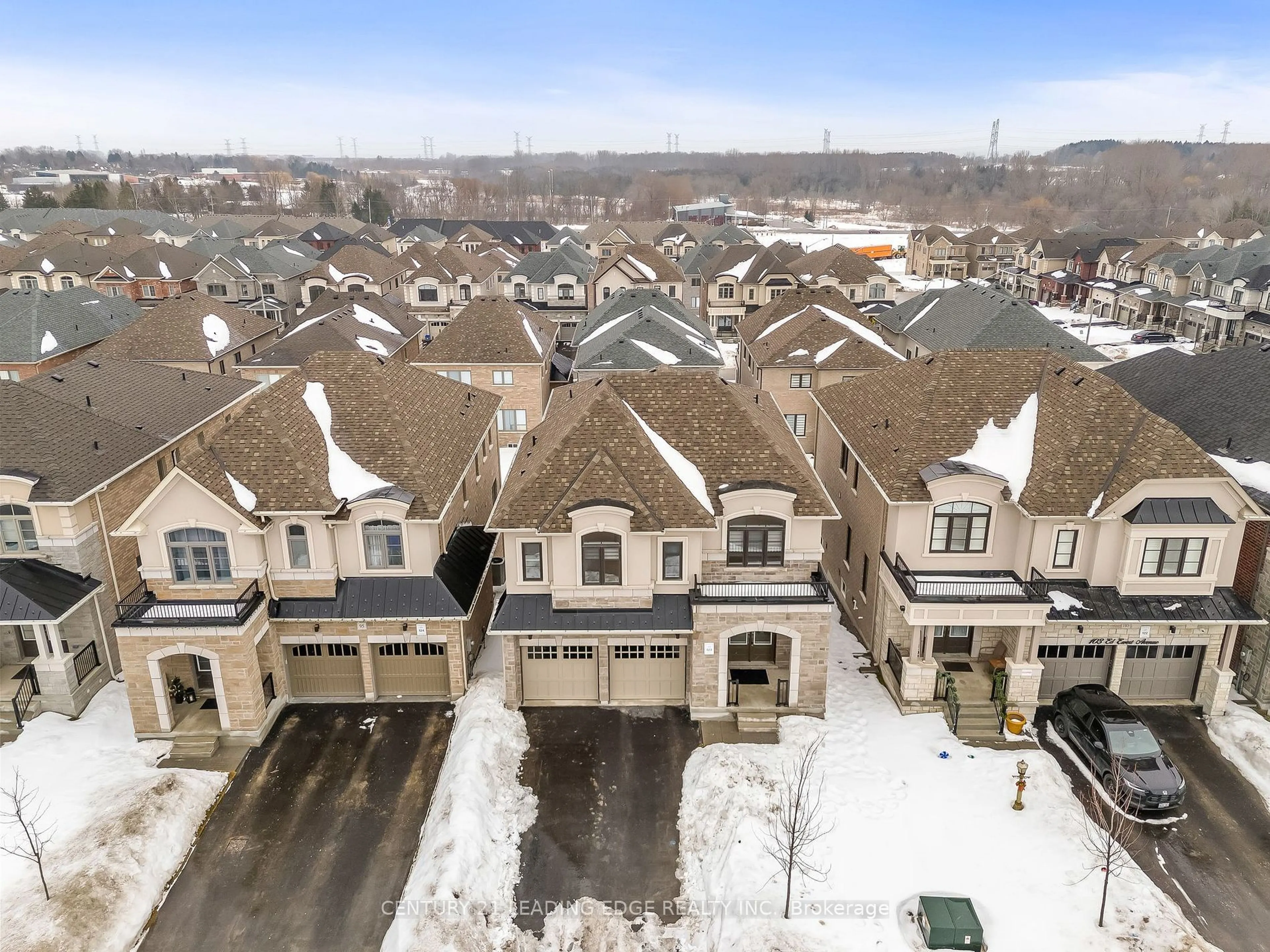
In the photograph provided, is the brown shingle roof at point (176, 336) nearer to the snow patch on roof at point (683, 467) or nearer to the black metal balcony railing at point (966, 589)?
the snow patch on roof at point (683, 467)

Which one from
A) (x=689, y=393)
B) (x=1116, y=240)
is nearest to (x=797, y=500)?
(x=689, y=393)

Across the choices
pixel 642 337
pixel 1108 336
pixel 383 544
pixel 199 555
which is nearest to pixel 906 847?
pixel 383 544

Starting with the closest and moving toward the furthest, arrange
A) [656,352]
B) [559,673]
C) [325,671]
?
[559,673]
[325,671]
[656,352]

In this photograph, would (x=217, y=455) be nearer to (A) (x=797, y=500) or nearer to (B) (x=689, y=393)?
(B) (x=689, y=393)

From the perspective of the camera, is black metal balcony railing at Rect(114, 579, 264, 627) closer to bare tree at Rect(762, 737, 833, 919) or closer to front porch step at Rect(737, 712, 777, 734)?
front porch step at Rect(737, 712, 777, 734)

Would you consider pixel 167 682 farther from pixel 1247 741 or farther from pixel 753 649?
pixel 1247 741

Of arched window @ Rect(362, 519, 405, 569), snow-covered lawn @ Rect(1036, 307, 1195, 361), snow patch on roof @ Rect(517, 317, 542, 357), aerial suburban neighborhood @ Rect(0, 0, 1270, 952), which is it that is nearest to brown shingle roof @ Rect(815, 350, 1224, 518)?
aerial suburban neighborhood @ Rect(0, 0, 1270, 952)
